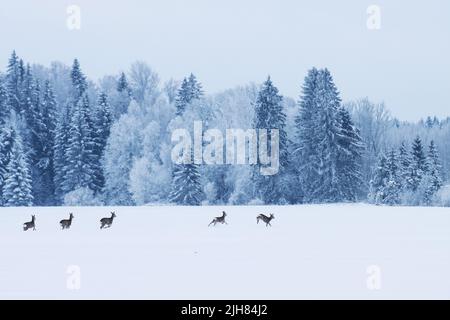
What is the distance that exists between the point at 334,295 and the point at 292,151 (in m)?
41.8

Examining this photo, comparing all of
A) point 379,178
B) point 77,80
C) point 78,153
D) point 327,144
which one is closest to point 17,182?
point 78,153

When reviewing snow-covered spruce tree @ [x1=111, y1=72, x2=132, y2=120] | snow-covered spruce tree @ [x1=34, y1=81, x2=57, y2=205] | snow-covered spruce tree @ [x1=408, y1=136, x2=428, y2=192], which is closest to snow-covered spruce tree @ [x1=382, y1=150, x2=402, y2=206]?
snow-covered spruce tree @ [x1=408, y1=136, x2=428, y2=192]

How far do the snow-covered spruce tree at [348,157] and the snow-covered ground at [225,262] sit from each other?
29.0m

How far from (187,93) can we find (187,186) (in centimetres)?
1222

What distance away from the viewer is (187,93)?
58.3 metres

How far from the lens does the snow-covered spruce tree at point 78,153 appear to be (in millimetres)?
51812

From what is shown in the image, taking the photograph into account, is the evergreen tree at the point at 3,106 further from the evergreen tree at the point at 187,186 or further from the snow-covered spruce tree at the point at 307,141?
the snow-covered spruce tree at the point at 307,141

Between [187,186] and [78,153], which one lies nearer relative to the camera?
[187,186]

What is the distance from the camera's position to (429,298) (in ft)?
29.3

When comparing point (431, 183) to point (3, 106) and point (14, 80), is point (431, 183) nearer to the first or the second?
point (3, 106)

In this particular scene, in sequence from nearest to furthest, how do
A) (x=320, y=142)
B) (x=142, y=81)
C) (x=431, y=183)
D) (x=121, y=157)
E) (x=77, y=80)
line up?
(x=431, y=183) < (x=320, y=142) < (x=121, y=157) < (x=142, y=81) < (x=77, y=80)
